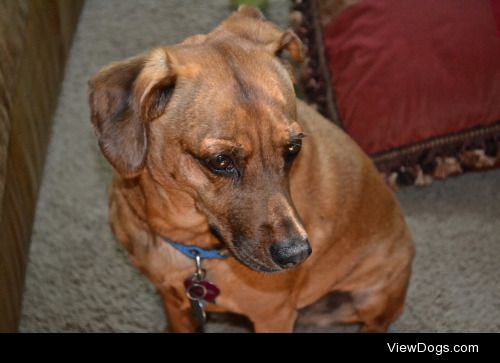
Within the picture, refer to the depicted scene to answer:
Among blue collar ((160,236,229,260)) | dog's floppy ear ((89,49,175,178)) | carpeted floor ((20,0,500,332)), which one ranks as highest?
dog's floppy ear ((89,49,175,178))

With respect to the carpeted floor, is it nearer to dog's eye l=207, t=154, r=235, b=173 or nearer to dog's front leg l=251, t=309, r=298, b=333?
dog's front leg l=251, t=309, r=298, b=333

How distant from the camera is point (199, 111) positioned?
1.67 meters

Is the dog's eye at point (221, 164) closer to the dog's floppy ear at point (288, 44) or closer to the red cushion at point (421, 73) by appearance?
the dog's floppy ear at point (288, 44)

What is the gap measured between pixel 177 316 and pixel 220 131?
0.85 meters

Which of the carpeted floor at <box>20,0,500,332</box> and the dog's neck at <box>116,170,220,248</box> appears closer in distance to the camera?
the dog's neck at <box>116,170,220,248</box>

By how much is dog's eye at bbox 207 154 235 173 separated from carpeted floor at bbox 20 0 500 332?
36.9 inches

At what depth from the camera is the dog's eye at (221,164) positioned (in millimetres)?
1659

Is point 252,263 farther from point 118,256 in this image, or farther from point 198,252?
point 118,256

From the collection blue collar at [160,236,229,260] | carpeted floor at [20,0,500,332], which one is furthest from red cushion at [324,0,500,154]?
blue collar at [160,236,229,260]

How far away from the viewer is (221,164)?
1670mm

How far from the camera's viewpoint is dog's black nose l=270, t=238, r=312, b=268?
1719 mm

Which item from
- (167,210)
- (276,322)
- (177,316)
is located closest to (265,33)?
(167,210)

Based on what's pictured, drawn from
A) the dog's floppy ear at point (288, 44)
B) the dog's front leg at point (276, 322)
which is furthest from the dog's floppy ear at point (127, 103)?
the dog's front leg at point (276, 322)

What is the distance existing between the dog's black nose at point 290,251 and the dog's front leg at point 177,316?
53cm
